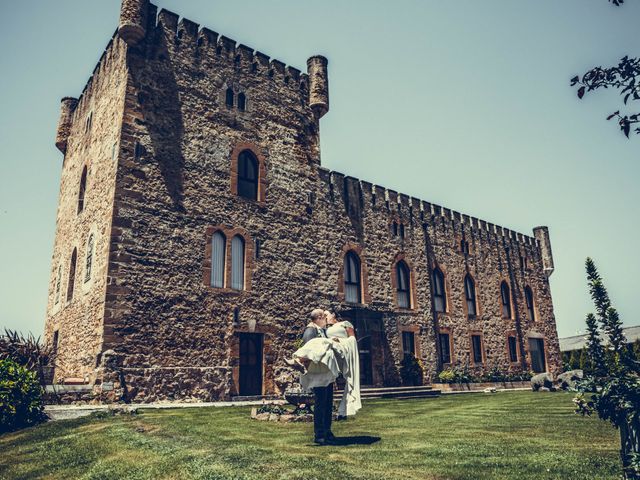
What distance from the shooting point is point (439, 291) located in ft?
75.0

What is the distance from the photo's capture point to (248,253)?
51.9ft

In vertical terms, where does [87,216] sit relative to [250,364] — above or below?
above

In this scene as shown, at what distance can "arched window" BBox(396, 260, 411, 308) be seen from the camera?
21.0m

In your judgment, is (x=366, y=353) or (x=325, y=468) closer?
(x=325, y=468)

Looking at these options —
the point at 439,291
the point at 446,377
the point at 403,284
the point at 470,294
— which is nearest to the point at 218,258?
the point at 403,284

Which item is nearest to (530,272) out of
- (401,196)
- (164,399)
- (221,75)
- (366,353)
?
(401,196)

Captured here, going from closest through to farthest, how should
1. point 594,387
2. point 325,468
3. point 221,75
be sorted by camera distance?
point 594,387 < point 325,468 < point 221,75

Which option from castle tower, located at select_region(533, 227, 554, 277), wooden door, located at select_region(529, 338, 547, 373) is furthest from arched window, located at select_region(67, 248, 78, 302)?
castle tower, located at select_region(533, 227, 554, 277)

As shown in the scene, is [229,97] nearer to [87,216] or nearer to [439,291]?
[87,216]

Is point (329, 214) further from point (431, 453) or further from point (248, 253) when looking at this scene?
point (431, 453)

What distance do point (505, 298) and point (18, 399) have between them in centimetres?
2358

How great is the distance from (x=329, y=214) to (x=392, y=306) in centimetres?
483

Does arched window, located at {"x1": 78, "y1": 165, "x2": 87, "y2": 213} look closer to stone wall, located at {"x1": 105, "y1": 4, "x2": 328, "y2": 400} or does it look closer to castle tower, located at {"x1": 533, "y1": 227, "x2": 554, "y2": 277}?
stone wall, located at {"x1": 105, "y1": 4, "x2": 328, "y2": 400}

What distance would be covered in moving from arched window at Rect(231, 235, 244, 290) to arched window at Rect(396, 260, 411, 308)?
7.95 m
